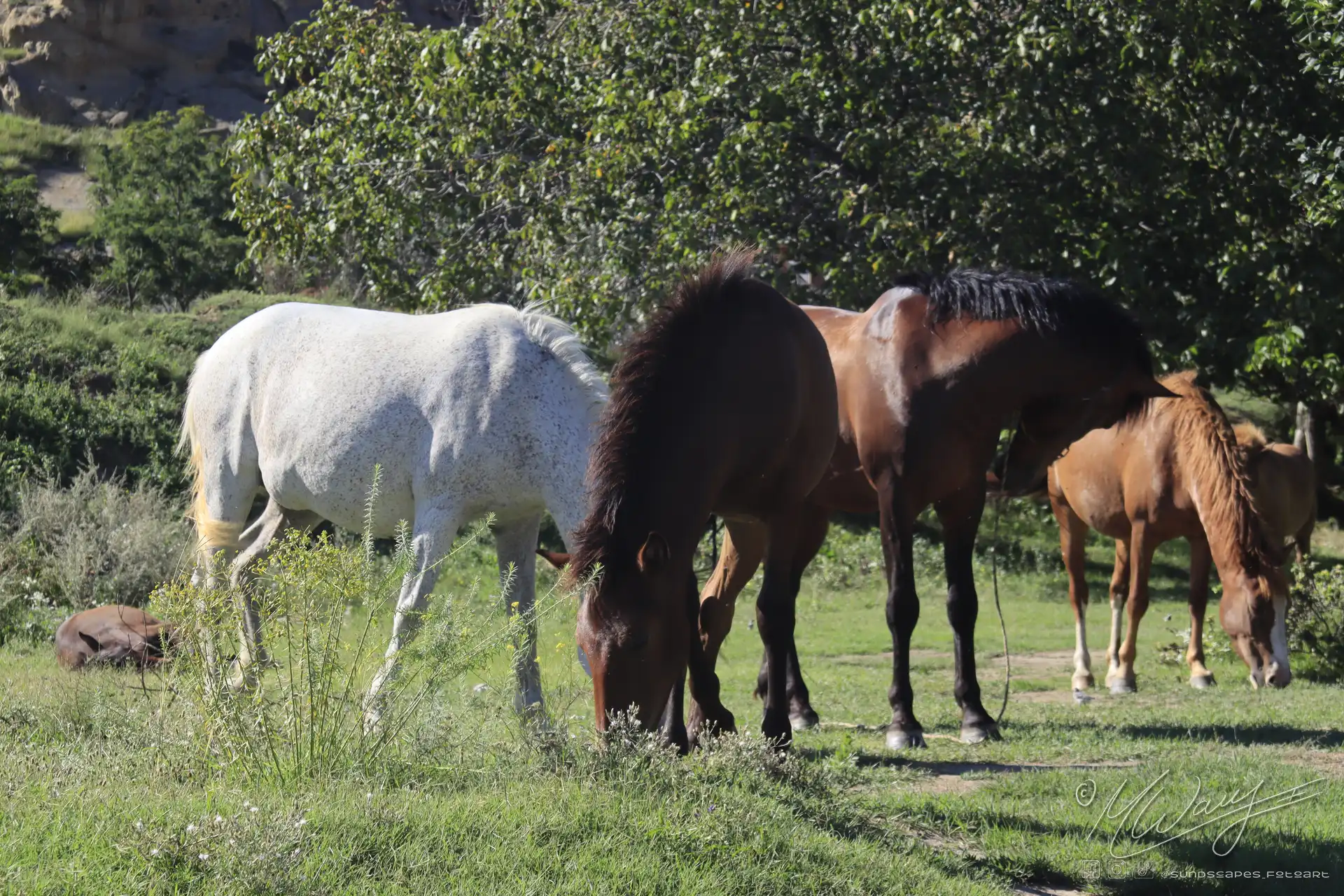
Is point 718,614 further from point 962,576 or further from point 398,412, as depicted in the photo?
point 398,412

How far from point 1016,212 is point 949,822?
815cm

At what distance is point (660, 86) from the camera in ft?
41.9

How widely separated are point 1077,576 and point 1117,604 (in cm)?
44

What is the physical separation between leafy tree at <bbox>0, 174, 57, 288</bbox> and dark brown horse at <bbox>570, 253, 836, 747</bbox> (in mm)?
19309

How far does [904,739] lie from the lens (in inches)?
262

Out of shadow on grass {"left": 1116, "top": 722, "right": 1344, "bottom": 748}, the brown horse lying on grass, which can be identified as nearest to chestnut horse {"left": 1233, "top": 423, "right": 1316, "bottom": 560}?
shadow on grass {"left": 1116, "top": 722, "right": 1344, "bottom": 748}

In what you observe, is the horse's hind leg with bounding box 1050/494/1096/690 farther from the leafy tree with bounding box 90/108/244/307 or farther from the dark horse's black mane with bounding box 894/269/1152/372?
the leafy tree with bounding box 90/108/244/307

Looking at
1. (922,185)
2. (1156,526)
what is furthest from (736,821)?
(922,185)

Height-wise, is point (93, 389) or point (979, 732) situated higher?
point (93, 389)

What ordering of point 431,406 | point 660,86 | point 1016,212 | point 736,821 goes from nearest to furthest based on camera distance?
1. point 736,821
2. point 431,406
3. point 1016,212
4. point 660,86

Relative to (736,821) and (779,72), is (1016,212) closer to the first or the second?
(779,72)

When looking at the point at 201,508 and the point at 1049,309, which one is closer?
the point at 1049,309

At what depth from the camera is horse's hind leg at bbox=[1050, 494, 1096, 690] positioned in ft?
33.1

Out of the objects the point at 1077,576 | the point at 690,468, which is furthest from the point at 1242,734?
the point at 690,468
